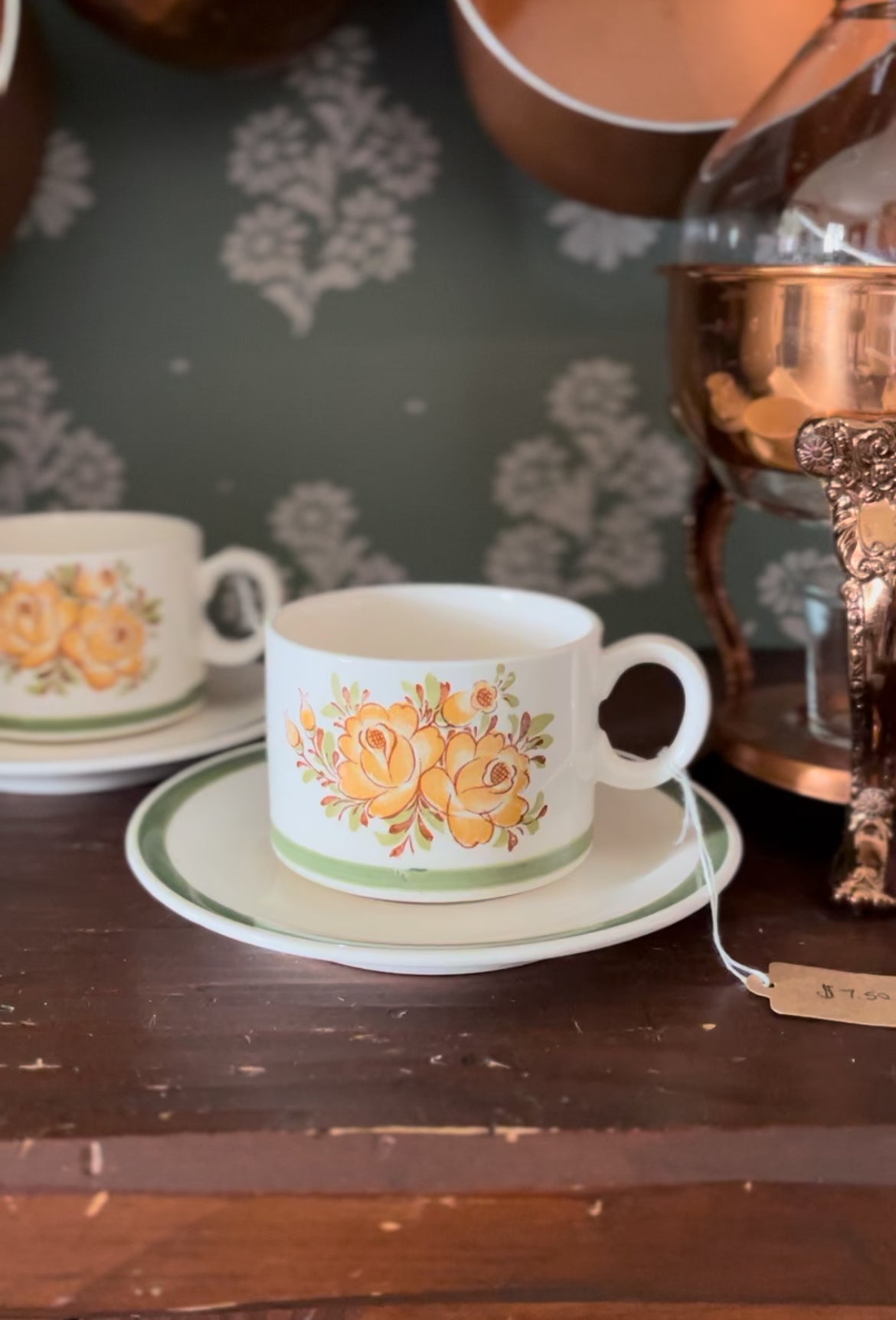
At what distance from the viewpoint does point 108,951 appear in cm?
48

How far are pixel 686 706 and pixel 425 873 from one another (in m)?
0.14

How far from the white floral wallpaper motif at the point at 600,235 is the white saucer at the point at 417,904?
422 mm

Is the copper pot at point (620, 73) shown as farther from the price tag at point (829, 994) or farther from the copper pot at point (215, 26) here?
the price tag at point (829, 994)

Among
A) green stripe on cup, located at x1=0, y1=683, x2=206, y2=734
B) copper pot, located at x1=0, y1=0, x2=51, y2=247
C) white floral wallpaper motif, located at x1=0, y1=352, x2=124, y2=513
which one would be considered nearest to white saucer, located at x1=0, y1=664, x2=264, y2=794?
green stripe on cup, located at x1=0, y1=683, x2=206, y2=734

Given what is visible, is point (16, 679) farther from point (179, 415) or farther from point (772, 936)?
point (772, 936)

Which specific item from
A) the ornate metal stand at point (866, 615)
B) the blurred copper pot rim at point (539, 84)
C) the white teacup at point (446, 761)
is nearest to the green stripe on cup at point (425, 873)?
the white teacup at point (446, 761)

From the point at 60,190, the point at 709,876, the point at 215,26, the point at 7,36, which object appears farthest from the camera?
the point at 60,190

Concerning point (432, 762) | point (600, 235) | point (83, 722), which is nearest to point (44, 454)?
point (83, 722)

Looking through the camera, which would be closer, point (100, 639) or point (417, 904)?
point (417, 904)

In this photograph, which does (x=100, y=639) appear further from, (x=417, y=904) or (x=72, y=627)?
(x=417, y=904)

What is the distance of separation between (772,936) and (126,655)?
0.36 meters

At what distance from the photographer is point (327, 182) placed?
2.66ft

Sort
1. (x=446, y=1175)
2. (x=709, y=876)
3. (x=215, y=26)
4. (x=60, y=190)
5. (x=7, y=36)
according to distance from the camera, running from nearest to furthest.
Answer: (x=446, y=1175) < (x=709, y=876) < (x=7, y=36) < (x=215, y=26) < (x=60, y=190)

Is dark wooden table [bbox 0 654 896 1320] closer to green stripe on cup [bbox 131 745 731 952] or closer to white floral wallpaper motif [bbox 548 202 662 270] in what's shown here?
green stripe on cup [bbox 131 745 731 952]
